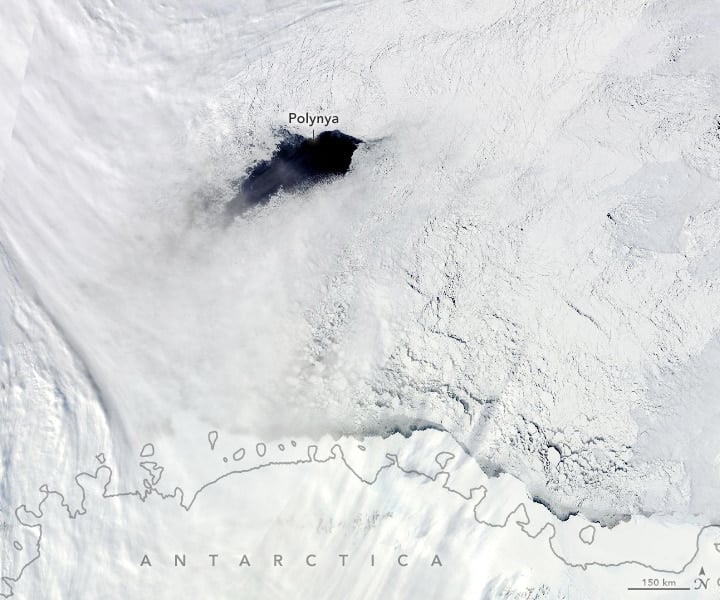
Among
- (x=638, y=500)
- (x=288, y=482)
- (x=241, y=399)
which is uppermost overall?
(x=638, y=500)

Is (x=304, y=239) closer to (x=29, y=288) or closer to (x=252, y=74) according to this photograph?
(x=252, y=74)

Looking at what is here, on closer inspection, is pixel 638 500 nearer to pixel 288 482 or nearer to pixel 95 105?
pixel 288 482

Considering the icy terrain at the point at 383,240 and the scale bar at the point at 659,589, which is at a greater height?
the icy terrain at the point at 383,240

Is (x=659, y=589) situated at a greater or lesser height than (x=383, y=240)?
lesser

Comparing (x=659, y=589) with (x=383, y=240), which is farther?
(x=383, y=240)

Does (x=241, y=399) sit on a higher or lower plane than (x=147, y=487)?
higher

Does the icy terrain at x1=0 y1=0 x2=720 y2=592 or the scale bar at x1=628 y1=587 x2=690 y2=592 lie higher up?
the icy terrain at x1=0 y1=0 x2=720 y2=592

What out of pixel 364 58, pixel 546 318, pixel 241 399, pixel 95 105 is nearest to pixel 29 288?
pixel 95 105
